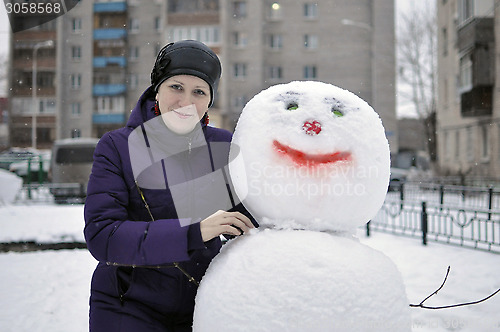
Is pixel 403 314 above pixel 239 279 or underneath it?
underneath

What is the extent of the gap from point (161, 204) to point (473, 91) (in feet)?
69.7

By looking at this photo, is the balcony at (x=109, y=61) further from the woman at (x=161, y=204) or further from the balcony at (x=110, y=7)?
the woman at (x=161, y=204)

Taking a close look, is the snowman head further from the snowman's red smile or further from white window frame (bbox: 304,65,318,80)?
white window frame (bbox: 304,65,318,80)

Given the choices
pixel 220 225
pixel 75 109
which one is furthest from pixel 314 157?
pixel 75 109

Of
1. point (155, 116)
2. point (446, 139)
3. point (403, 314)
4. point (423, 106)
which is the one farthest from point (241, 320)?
point (423, 106)

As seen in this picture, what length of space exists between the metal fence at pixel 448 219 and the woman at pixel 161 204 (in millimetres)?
6620

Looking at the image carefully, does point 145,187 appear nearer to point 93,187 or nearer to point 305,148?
point 93,187

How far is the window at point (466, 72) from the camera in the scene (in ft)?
66.8

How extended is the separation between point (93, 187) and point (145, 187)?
22 centimetres

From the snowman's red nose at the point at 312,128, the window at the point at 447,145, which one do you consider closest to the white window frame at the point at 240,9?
the window at the point at 447,145

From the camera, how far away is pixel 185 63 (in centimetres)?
195

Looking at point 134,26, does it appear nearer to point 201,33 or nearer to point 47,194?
point 201,33

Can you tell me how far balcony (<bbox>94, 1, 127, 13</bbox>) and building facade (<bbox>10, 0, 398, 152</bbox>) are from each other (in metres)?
0.08

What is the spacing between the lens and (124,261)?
1633 millimetres
